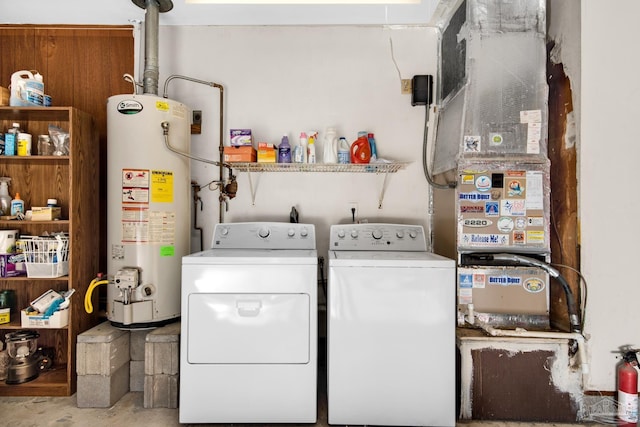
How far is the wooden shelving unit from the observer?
1.97 metres

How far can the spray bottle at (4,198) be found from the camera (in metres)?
2.18

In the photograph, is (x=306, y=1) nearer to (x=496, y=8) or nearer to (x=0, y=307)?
(x=496, y=8)

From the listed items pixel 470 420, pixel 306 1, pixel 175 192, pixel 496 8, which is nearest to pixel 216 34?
pixel 306 1

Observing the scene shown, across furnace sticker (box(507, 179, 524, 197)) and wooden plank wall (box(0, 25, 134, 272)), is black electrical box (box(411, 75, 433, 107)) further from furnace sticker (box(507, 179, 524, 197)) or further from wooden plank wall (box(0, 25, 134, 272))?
wooden plank wall (box(0, 25, 134, 272))

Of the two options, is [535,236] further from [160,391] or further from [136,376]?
[136,376]

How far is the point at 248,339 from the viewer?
1.61m

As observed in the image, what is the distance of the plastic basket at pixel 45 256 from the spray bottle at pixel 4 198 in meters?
0.36

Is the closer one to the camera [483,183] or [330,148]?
[483,183]

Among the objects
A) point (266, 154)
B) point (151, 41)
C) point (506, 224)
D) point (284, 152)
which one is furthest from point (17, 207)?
point (506, 224)

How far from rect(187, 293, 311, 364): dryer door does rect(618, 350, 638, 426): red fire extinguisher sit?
1.62 m

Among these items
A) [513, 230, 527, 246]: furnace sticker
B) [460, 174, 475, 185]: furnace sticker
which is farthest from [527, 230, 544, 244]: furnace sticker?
[460, 174, 475, 185]: furnace sticker

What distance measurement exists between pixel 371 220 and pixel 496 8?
145 cm

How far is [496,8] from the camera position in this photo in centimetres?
189

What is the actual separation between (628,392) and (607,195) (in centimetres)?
99
